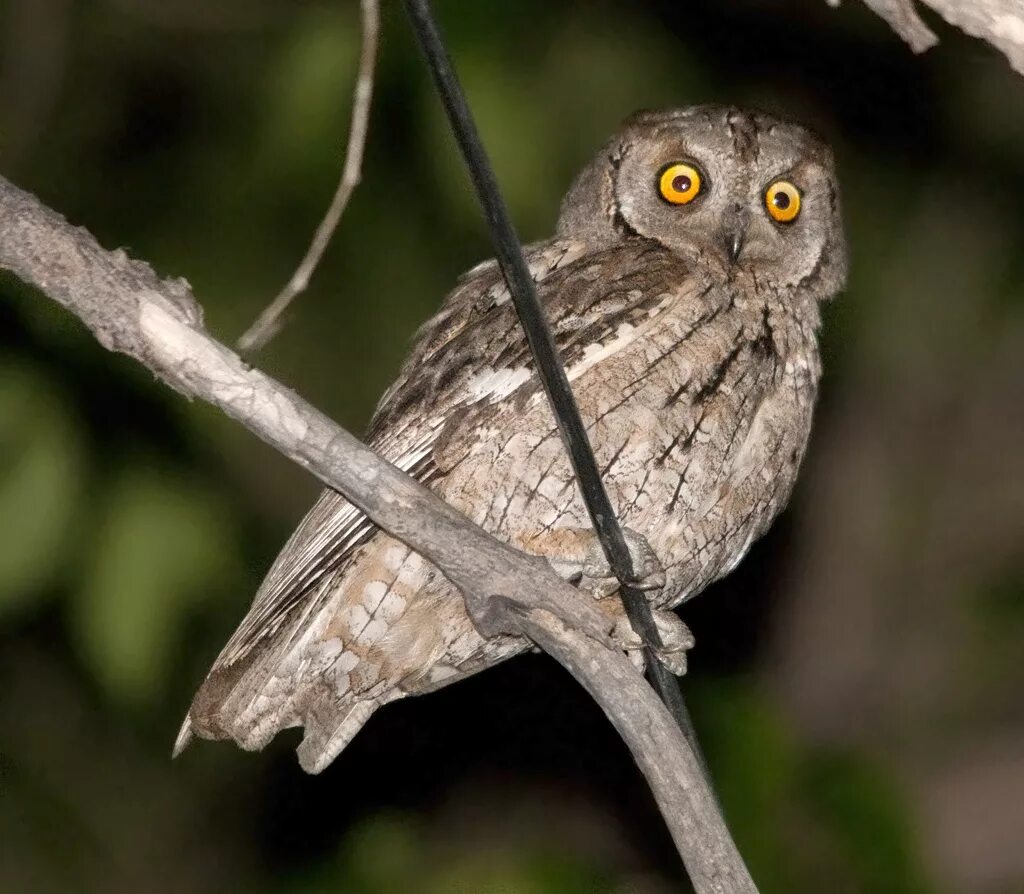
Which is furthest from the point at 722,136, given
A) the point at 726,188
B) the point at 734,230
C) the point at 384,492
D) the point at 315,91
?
the point at 384,492

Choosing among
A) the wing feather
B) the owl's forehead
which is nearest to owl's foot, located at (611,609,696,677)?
the wing feather

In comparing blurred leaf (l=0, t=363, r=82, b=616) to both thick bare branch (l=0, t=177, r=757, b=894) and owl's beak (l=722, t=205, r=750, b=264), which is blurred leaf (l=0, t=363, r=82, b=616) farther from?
owl's beak (l=722, t=205, r=750, b=264)

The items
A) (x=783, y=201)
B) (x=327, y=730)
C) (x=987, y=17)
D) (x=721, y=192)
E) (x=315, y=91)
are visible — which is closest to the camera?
(x=987, y=17)

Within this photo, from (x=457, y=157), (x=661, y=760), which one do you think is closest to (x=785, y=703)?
(x=457, y=157)

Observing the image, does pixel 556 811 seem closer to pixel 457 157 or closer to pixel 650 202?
pixel 457 157

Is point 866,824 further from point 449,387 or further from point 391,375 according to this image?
point 391,375

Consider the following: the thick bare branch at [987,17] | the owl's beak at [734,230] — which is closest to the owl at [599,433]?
the owl's beak at [734,230]
